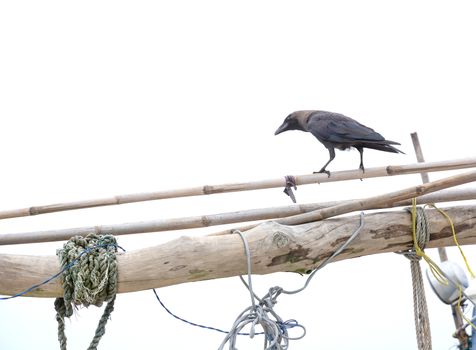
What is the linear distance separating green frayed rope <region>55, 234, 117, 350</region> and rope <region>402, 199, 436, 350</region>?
823 millimetres

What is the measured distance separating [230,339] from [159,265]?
24 cm

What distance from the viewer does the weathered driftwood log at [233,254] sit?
59.5 inches

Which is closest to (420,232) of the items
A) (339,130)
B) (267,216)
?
(267,216)

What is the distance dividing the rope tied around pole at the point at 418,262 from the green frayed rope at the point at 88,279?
823 millimetres

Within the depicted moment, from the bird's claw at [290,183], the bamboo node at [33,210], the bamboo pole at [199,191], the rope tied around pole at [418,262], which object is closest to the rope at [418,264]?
the rope tied around pole at [418,262]

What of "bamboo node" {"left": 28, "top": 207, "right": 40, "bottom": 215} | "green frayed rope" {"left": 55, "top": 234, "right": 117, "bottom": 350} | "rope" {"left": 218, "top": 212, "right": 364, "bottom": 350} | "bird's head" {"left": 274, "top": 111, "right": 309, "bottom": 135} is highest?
"bird's head" {"left": 274, "top": 111, "right": 309, "bottom": 135}

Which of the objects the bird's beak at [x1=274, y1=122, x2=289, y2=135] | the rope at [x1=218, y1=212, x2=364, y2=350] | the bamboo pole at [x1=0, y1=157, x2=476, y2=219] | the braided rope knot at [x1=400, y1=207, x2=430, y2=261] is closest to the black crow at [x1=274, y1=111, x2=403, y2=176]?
the bird's beak at [x1=274, y1=122, x2=289, y2=135]

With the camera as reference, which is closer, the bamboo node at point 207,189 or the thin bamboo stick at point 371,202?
the thin bamboo stick at point 371,202

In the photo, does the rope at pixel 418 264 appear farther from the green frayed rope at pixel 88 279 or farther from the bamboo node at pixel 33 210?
the bamboo node at pixel 33 210

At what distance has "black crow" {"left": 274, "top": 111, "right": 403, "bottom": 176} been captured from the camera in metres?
2.64

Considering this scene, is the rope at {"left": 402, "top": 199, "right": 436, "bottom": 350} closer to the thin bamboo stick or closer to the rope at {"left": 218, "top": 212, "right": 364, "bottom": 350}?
the thin bamboo stick

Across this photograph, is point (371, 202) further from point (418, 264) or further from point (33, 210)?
point (33, 210)

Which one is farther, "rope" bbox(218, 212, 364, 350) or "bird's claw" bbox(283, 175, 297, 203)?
"bird's claw" bbox(283, 175, 297, 203)

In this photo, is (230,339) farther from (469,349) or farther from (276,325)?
(469,349)
